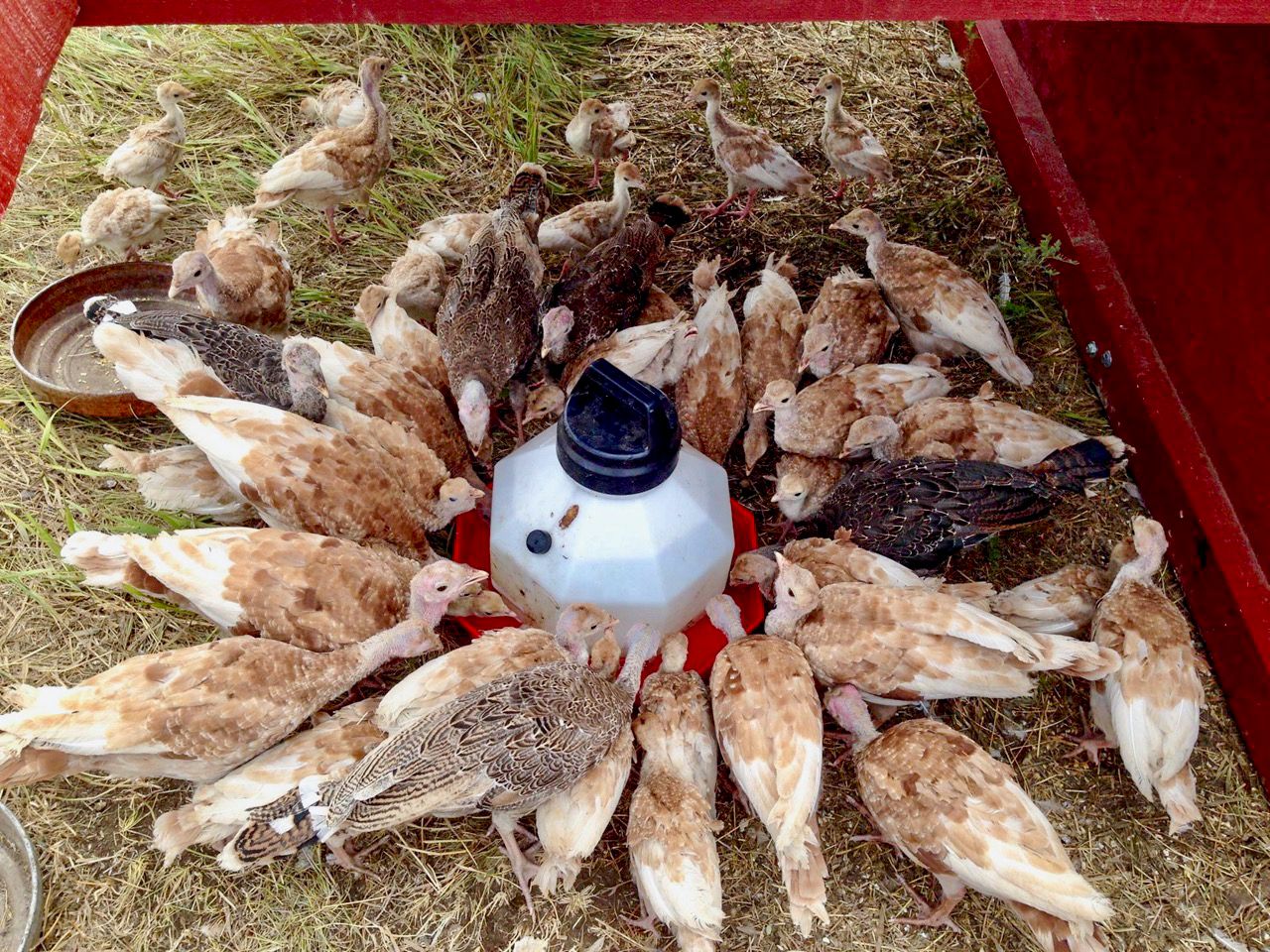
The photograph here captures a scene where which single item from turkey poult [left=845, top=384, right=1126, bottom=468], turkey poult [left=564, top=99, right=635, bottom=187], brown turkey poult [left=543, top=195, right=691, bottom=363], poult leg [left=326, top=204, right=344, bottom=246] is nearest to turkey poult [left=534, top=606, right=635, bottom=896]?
turkey poult [left=845, top=384, right=1126, bottom=468]

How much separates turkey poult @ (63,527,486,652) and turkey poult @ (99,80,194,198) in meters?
2.44

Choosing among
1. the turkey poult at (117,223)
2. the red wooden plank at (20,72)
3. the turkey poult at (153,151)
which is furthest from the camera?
the turkey poult at (153,151)

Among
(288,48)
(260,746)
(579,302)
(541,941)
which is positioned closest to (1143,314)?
(579,302)

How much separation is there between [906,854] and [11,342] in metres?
4.17

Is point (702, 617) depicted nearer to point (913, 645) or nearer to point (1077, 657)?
point (913, 645)

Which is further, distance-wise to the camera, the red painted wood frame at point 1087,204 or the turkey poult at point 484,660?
the turkey poult at point 484,660

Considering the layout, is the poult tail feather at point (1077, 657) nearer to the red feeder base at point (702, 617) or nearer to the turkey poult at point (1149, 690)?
the turkey poult at point (1149, 690)

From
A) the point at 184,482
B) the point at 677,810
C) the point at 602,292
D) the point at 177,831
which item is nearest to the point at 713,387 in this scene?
the point at 602,292

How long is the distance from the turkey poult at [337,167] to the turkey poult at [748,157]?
1661 mm

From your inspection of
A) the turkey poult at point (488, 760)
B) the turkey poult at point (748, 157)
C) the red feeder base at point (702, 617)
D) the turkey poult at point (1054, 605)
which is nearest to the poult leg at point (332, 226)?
the red feeder base at point (702, 617)

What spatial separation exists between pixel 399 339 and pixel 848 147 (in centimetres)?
249

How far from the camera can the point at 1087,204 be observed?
4.73 metres

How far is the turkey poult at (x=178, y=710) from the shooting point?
2.69 metres

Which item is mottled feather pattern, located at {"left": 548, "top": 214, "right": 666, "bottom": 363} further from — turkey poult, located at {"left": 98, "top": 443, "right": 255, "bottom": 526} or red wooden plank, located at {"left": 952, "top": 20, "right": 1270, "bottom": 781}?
red wooden plank, located at {"left": 952, "top": 20, "right": 1270, "bottom": 781}
